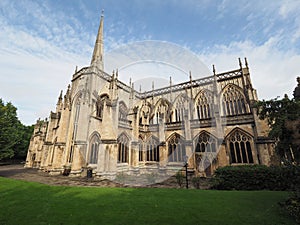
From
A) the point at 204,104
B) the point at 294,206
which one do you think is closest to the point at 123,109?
the point at 204,104

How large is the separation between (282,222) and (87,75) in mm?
20764

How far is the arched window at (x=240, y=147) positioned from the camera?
1386 centimetres

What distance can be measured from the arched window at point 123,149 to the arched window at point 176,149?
206 inches

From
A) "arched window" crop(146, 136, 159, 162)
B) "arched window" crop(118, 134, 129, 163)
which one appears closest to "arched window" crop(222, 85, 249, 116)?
"arched window" crop(146, 136, 159, 162)

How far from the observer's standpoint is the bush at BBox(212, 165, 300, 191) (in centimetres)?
836

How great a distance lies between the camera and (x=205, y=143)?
15.8m

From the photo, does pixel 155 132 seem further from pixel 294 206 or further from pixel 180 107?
pixel 294 206

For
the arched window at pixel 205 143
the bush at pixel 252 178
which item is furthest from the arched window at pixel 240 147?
the bush at pixel 252 178

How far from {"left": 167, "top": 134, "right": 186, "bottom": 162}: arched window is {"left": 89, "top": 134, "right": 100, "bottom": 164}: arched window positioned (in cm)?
855

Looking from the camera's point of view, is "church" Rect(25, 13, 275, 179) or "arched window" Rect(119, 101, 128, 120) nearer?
"church" Rect(25, 13, 275, 179)

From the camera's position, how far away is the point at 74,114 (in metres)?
18.6

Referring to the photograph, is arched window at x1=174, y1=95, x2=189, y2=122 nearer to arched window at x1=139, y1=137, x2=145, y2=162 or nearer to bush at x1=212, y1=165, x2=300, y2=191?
arched window at x1=139, y1=137, x2=145, y2=162

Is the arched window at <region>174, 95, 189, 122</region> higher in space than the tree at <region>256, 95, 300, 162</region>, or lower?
higher

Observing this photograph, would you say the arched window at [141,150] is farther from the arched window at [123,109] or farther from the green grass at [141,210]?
the green grass at [141,210]
